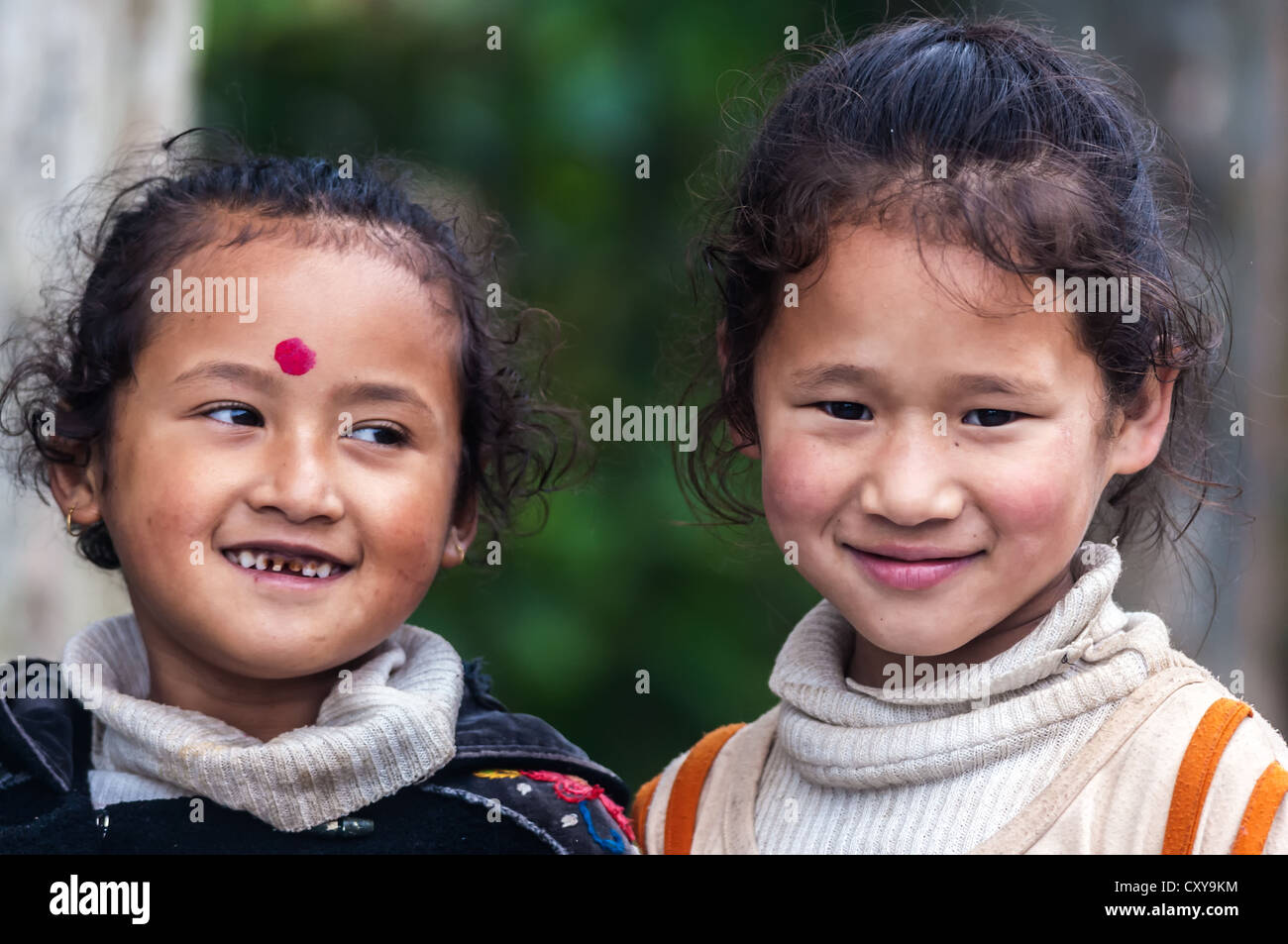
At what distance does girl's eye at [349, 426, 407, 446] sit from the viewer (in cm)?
210

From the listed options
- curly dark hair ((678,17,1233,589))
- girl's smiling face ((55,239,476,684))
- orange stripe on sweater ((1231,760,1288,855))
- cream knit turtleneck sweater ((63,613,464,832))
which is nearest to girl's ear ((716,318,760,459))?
curly dark hair ((678,17,1233,589))

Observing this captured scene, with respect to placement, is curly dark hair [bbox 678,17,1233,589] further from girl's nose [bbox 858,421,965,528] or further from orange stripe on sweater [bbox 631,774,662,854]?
orange stripe on sweater [bbox 631,774,662,854]

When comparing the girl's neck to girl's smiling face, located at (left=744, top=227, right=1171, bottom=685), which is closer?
girl's smiling face, located at (left=744, top=227, right=1171, bottom=685)

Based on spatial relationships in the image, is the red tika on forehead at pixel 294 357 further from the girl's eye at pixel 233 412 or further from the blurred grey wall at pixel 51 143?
the blurred grey wall at pixel 51 143

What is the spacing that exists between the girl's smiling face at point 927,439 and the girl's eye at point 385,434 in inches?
20.6

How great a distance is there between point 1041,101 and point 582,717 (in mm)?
2565

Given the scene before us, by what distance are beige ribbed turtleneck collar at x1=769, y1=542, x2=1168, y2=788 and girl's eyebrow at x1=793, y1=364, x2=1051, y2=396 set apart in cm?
30

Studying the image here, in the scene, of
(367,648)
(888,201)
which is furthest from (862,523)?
(367,648)

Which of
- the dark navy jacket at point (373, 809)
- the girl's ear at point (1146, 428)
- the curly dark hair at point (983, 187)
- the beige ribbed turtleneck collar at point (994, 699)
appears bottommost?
the dark navy jacket at point (373, 809)

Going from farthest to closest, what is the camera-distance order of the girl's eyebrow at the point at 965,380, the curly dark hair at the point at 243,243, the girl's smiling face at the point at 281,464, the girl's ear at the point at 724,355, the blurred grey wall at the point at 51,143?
the blurred grey wall at the point at 51,143, the girl's ear at the point at 724,355, the curly dark hair at the point at 243,243, the girl's smiling face at the point at 281,464, the girl's eyebrow at the point at 965,380

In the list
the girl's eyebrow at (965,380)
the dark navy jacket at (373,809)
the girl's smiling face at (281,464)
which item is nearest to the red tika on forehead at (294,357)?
the girl's smiling face at (281,464)

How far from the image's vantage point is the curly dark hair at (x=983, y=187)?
199cm

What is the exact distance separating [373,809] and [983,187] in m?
1.17
